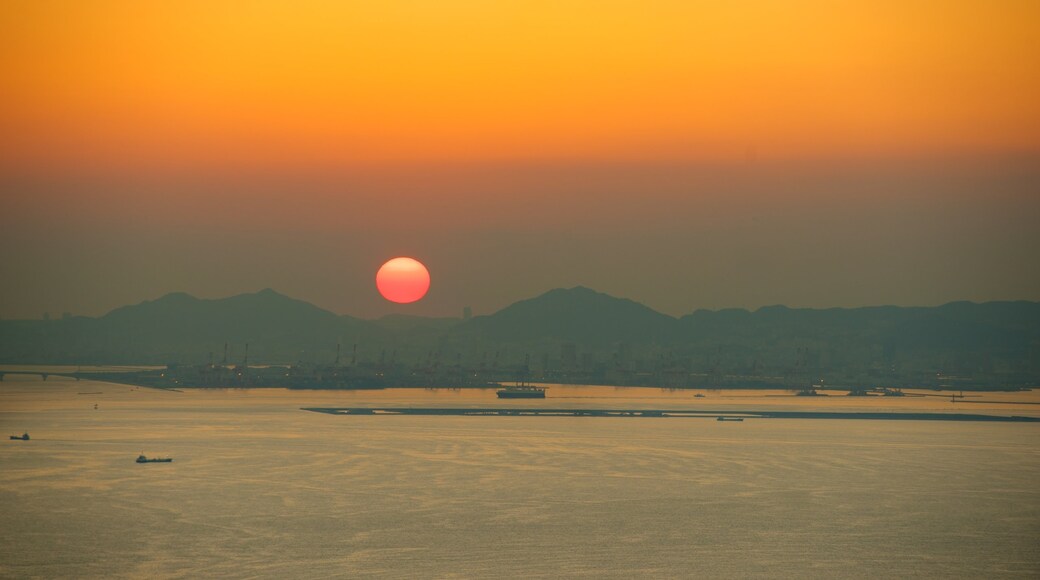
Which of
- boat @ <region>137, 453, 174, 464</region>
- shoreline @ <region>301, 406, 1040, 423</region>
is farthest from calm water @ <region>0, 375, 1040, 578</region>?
shoreline @ <region>301, 406, 1040, 423</region>

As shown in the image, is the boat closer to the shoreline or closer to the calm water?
the calm water

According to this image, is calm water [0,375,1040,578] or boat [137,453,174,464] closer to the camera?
calm water [0,375,1040,578]

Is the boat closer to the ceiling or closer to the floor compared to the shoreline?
closer to the floor

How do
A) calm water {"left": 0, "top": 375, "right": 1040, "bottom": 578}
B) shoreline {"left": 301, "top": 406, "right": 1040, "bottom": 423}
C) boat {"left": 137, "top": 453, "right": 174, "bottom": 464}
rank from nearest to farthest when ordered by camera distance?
calm water {"left": 0, "top": 375, "right": 1040, "bottom": 578} < boat {"left": 137, "top": 453, "right": 174, "bottom": 464} < shoreline {"left": 301, "top": 406, "right": 1040, "bottom": 423}

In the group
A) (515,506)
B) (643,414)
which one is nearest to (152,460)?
(515,506)

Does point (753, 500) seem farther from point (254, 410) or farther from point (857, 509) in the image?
point (254, 410)

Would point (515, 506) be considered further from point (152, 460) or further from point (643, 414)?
point (643, 414)

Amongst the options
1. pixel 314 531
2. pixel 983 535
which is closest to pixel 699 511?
pixel 983 535

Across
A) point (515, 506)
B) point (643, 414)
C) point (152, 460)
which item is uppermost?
point (643, 414)

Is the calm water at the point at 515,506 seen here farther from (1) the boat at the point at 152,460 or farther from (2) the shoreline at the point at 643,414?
(2) the shoreline at the point at 643,414
